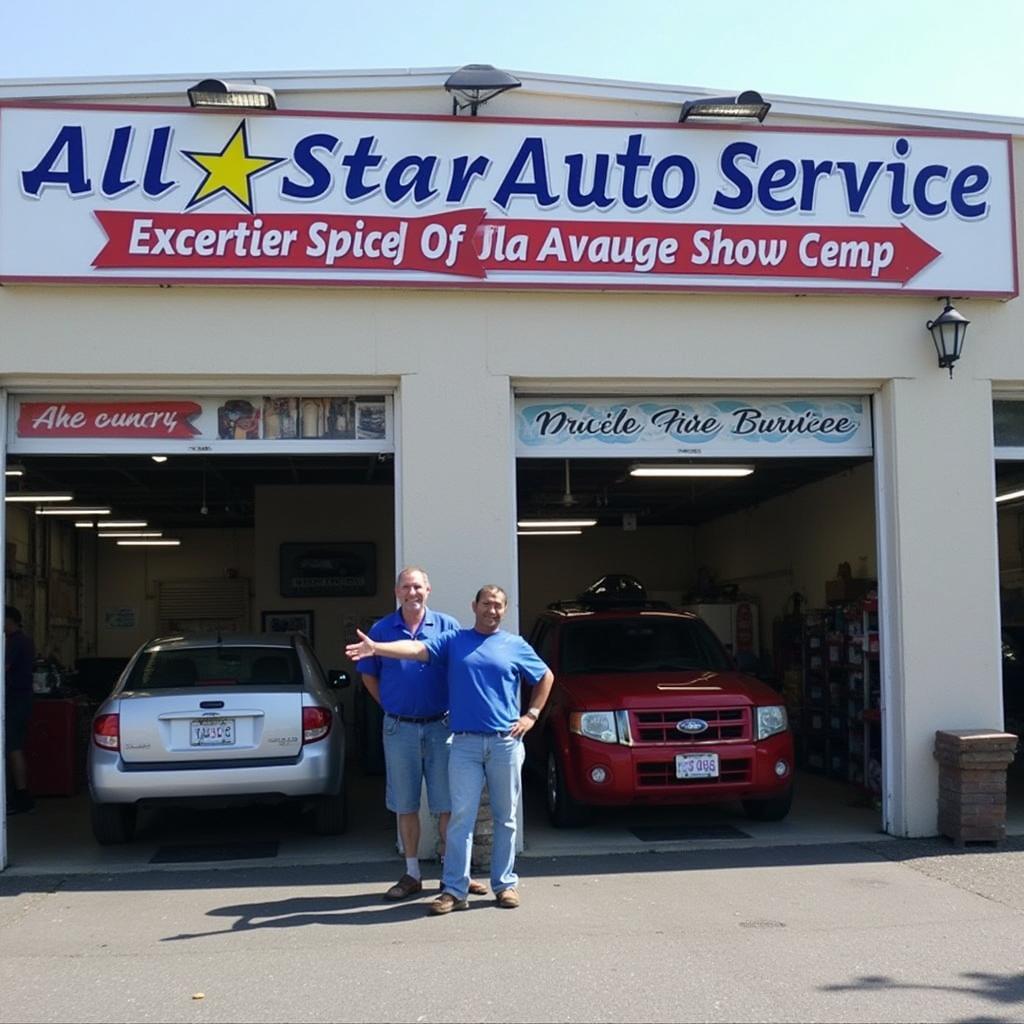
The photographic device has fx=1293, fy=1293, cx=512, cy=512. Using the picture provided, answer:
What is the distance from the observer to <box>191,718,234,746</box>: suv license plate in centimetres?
894

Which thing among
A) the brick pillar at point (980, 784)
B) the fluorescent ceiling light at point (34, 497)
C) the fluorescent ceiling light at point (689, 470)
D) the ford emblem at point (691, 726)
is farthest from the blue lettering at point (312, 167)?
the fluorescent ceiling light at point (34, 497)

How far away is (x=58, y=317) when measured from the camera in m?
9.02

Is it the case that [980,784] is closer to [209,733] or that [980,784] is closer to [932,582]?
[932,582]

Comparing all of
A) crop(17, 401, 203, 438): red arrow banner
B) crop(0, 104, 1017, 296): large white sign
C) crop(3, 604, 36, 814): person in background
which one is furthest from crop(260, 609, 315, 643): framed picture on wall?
crop(0, 104, 1017, 296): large white sign

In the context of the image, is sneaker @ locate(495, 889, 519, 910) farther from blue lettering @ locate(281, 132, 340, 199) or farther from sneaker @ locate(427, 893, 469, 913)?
blue lettering @ locate(281, 132, 340, 199)

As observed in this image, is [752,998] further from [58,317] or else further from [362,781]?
[362,781]

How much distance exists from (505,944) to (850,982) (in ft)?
5.71

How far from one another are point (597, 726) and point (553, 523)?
10.6 m

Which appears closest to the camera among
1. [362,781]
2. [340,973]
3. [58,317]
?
[340,973]

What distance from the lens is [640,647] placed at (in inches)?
444

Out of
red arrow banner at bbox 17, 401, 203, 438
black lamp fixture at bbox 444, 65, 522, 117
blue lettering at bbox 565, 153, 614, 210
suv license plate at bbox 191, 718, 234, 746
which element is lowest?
suv license plate at bbox 191, 718, 234, 746

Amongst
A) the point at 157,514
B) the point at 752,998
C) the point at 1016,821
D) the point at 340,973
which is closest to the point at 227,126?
the point at 340,973

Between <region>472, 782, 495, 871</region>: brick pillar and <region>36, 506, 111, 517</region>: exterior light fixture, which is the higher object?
<region>36, 506, 111, 517</region>: exterior light fixture

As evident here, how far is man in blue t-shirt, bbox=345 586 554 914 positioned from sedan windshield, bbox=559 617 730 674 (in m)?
3.67
